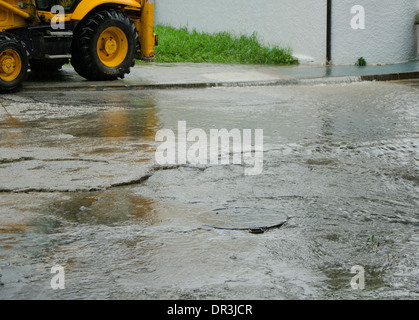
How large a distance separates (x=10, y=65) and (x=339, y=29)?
7417 mm

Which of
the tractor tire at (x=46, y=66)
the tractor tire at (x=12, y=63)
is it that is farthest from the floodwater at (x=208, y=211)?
the tractor tire at (x=46, y=66)

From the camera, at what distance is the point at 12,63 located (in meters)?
10.1

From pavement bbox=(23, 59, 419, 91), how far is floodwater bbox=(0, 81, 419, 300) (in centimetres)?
318

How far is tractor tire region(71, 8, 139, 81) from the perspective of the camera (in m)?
11.1

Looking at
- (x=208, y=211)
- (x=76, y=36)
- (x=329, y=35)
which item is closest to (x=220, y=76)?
(x=76, y=36)

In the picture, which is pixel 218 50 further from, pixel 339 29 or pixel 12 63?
pixel 12 63

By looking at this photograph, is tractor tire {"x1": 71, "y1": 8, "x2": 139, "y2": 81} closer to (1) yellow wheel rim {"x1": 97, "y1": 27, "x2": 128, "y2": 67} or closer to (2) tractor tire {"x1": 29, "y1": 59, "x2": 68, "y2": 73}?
(1) yellow wheel rim {"x1": 97, "y1": 27, "x2": 128, "y2": 67}

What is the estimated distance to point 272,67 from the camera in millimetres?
14180

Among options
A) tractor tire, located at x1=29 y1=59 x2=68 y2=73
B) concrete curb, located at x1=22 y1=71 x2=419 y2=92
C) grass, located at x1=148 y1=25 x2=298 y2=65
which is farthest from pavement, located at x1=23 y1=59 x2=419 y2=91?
grass, located at x1=148 y1=25 x2=298 y2=65

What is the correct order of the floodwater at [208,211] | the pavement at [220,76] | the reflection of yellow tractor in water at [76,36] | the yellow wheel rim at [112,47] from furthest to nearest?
the yellow wheel rim at [112,47], the pavement at [220,76], the reflection of yellow tractor in water at [76,36], the floodwater at [208,211]

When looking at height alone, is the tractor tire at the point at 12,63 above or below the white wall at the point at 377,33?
below

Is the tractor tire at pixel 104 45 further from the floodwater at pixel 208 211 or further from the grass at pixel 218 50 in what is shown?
the grass at pixel 218 50

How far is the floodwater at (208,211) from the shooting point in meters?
3.12

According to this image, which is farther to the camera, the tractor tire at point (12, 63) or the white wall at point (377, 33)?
the white wall at point (377, 33)
